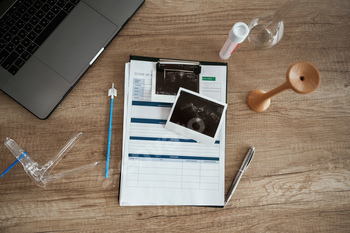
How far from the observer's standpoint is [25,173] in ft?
2.42

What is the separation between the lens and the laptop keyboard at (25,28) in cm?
72

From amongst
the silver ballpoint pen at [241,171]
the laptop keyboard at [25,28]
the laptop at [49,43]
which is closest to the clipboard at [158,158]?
the silver ballpoint pen at [241,171]

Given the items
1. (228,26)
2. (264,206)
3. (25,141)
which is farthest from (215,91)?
(25,141)

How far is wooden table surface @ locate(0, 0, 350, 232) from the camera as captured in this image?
74cm

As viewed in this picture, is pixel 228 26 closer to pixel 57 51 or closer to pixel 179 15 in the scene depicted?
pixel 179 15

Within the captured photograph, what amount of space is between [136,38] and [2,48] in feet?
1.20

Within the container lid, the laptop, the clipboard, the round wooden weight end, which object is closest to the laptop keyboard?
the laptop

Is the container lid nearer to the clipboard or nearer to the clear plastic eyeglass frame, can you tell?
the clipboard

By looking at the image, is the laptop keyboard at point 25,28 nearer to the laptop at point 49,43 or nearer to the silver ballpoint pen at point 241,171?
the laptop at point 49,43

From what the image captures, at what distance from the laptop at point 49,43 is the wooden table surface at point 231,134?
0.13 ft

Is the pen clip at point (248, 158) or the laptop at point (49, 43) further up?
the laptop at point (49, 43)

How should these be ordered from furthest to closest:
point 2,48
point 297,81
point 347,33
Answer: point 347,33 → point 2,48 → point 297,81

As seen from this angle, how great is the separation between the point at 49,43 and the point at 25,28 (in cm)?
8

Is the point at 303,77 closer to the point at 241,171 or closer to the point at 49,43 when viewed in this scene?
the point at 241,171
